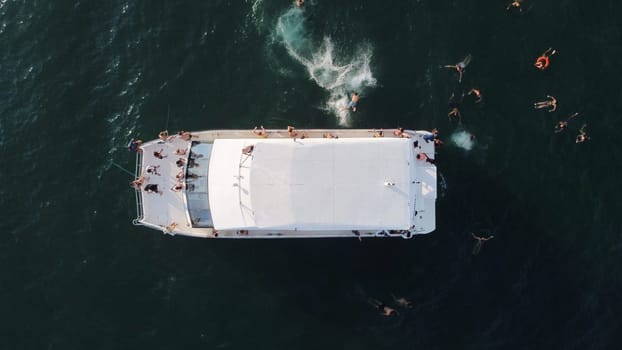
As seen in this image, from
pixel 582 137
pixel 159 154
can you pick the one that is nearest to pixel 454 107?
pixel 582 137

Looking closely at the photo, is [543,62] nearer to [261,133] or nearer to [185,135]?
[261,133]

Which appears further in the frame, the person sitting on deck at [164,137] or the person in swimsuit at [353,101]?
the person in swimsuit at [353,101]

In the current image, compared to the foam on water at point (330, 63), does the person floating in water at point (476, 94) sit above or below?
below

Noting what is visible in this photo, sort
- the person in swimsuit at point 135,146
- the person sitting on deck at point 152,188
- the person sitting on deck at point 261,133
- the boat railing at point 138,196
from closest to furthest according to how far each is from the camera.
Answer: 1. the person sitting on deck at point 152,188
2. the person sitting on deck at point 261,133
3. the boat railing at point 138,196
4. the person in swimsuit at point 135,146

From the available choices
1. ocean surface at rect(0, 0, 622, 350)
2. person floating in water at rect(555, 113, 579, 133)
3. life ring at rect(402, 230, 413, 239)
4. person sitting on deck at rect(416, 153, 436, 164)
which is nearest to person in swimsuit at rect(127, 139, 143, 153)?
ocean surface at rect(0, 0, 622, 350)

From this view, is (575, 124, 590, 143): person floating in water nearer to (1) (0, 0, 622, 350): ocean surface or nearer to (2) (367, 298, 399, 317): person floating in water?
(1) (0, 0, 622, 350): ocean surface

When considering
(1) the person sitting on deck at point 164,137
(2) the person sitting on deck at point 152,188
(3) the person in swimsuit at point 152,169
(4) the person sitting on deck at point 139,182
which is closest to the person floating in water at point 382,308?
(2) the person sitting on deck at point 152,188

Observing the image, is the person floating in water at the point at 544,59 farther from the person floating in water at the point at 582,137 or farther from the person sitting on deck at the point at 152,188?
the person sitting on deck at the point at 152,188
